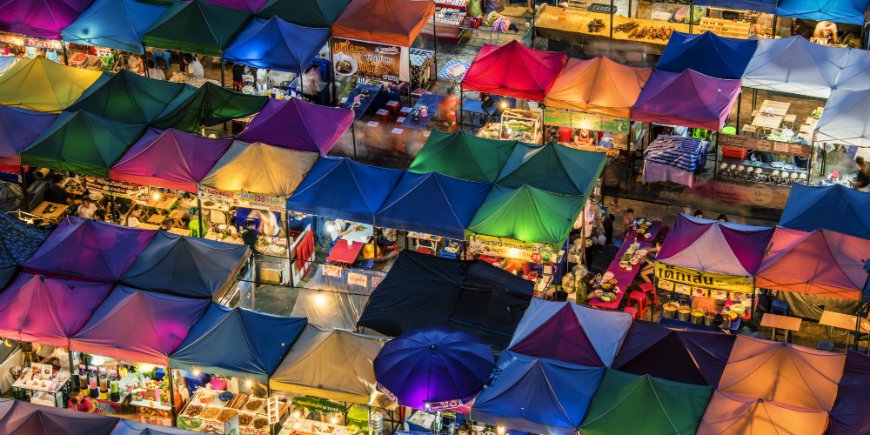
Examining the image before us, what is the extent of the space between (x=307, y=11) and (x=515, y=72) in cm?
630

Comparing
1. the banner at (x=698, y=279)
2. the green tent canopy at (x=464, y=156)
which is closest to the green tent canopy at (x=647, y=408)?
the banner at (x=698, y=279)

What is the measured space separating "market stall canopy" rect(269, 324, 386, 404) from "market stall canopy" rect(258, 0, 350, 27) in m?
13.6

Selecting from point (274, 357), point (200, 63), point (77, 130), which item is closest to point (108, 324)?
point (274, 357)

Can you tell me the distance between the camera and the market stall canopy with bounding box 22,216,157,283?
32312 millimetres

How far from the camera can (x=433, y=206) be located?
3412 centimetres

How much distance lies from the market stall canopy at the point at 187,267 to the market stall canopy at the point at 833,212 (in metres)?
12.2

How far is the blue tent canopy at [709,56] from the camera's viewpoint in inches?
1551

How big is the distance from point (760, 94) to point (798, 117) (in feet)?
6.16

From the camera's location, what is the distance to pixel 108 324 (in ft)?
101

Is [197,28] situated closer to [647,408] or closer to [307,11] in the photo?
[307,11]

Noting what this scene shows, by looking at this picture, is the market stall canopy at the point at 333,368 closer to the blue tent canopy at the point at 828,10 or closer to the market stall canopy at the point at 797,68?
the market stall canopy at the point at 797,68

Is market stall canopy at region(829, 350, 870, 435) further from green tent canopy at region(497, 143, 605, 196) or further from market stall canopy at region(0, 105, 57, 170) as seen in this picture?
market stall canopy at region(0, 105, 57, 170)

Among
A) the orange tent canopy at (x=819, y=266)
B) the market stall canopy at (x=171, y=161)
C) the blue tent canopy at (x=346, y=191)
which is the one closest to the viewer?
the orange tent canopy at (x=819, y=266)

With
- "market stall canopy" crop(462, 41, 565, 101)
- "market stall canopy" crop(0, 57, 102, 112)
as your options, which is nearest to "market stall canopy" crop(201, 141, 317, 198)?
"market stall canopy" crop(0, 57, 102, 112)
